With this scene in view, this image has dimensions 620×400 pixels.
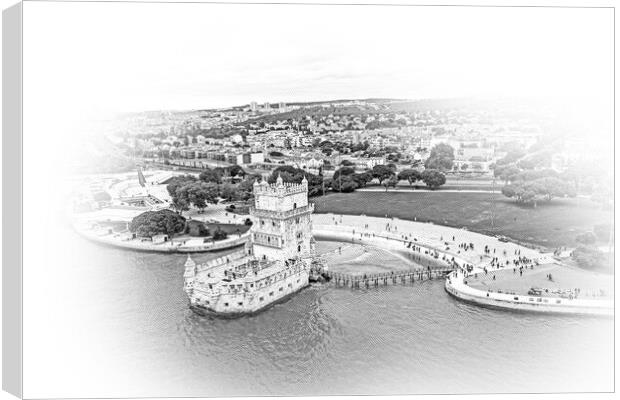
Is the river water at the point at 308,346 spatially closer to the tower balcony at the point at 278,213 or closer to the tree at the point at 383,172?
the tower balcony at the point at 278,213

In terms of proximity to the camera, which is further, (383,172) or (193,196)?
(383,172)

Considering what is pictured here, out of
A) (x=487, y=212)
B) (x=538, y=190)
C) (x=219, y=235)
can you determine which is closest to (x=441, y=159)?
(x=487, y=212)

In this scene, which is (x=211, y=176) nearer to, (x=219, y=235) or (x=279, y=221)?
(x=219, y=235)

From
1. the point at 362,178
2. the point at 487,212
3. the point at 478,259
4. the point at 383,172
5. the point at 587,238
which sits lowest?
the point at 478,259

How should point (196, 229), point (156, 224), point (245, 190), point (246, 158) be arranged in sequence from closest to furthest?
point (156, 224)
point (196, 229)
point (245, 190)
point (246, 158)

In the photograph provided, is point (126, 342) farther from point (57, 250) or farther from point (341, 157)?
point (341, 157)

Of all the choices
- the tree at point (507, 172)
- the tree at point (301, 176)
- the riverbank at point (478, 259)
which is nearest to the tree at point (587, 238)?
the riverbank at point (478, 259)
